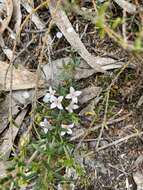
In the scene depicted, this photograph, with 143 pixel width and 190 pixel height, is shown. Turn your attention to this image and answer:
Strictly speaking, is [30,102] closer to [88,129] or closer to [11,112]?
[11,112]

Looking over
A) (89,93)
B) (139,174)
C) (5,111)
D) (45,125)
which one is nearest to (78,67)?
(89,93)

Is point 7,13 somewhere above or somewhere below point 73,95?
above

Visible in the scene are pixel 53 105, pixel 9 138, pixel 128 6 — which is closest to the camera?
pixel 128 6

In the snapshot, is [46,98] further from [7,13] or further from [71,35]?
[7,13]

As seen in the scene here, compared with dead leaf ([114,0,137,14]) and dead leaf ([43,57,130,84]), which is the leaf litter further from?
dead leaf ([114,0,137,14])

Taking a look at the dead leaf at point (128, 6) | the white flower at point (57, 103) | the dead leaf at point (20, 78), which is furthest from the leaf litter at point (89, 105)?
the dead leaf at point (128, 6)

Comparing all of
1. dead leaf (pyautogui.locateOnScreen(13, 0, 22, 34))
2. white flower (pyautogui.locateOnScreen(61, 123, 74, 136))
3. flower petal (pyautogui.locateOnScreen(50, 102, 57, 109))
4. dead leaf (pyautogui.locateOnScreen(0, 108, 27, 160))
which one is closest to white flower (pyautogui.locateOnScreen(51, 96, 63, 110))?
flower petal (pyautogui.locateOnScreen(50, 102, 57, 109))
